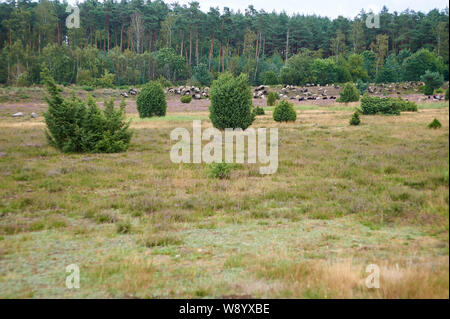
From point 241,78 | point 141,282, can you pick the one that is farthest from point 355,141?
point 141,282

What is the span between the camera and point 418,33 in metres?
67.4

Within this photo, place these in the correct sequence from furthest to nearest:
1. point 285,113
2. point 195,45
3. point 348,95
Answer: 1. point 195,45
2. point 348,95
3. point 285,113

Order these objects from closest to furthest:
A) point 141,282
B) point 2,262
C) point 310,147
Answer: point 141,282 → point 2,262 → point 310,147

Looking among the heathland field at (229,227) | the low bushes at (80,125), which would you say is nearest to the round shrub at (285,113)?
the heathland field at (229,227)

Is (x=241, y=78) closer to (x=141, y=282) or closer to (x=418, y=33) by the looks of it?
(x=141, y=282)

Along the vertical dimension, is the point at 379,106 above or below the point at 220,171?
above

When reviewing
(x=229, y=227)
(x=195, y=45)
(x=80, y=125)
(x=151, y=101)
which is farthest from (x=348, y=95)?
(x=195, y=45)

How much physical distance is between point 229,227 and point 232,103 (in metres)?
17.0

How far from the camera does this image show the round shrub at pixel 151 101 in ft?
105

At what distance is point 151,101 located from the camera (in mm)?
32156

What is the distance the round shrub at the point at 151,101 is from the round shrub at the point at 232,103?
32.0 feet

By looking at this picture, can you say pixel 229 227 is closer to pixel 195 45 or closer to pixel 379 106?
pixel 379 106

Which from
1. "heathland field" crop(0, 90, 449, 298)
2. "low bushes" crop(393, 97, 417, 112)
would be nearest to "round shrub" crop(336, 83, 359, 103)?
"low bushes" crop(393, 97, 417, 112)
